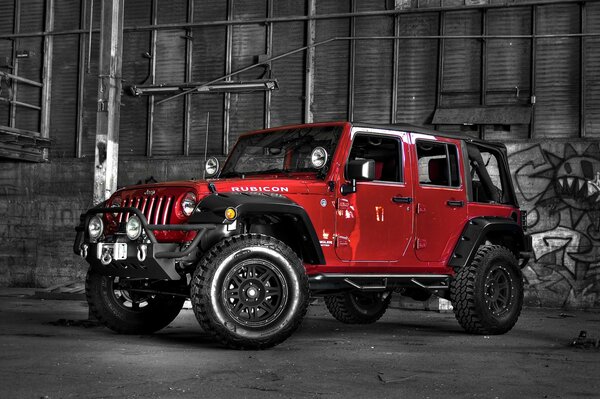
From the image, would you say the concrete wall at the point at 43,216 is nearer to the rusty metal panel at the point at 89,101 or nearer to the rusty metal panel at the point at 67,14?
the rusty metal panel at the point at 89,101

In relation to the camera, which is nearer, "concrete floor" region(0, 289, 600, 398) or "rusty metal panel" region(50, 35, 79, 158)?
"concrete floor" region(0, 289, 600, 398)

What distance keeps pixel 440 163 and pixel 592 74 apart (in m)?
7.25

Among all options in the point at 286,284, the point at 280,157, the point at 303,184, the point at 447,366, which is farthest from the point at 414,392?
the point at 280,157

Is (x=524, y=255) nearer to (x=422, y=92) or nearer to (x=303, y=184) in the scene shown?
(x=303, y=184)

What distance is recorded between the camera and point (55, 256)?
721 inches

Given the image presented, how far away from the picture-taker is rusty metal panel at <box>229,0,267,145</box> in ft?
56.7

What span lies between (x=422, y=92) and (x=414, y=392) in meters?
11.5

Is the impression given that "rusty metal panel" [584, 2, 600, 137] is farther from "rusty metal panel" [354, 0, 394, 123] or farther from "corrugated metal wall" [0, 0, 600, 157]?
"rusty metal panel" [354, 0, 394, 123]

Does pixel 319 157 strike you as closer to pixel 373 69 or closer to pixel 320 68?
pixel 373 69

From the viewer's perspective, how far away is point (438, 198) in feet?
29.8

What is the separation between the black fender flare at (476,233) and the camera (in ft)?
30.2

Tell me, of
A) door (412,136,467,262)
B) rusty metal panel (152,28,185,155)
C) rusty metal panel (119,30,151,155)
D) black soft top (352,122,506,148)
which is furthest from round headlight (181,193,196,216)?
rusty metal panel (119,30,151,155)

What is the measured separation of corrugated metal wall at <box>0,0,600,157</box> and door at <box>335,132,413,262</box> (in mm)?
7479

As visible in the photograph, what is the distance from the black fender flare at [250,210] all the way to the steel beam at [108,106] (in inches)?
135
